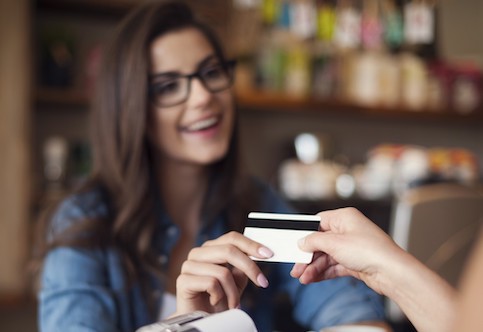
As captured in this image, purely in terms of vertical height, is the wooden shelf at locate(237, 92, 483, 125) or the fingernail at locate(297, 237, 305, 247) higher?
the fingernail at locate(297, 237, 305, 247)

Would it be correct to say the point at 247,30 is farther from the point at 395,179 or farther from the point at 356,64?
the point at 395,179

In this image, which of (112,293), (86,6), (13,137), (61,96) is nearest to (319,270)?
(112,293)

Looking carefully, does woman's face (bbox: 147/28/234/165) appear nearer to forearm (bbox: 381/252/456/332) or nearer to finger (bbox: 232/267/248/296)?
finger (bbox: 232/267/248/296)

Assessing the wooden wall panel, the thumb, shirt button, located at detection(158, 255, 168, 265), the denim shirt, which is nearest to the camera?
the thumb

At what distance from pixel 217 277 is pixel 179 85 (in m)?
0.52

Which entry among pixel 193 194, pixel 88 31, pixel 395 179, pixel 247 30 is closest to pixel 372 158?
pixel 395 179

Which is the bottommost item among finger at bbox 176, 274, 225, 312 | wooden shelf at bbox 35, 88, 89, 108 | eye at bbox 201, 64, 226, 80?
finger at bbox 176, 274, 225, 312

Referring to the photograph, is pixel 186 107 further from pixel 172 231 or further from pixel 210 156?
pixel 172 231

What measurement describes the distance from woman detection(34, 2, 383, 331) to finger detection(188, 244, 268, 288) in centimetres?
27

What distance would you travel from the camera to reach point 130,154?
1.14 m

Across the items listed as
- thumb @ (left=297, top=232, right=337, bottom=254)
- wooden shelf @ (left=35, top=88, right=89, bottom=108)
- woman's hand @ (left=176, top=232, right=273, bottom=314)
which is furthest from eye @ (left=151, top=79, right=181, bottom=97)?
wooden shelf @ (left=35, top=88, right=89, bottom=108)

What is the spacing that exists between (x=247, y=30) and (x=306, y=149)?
664 millimetres

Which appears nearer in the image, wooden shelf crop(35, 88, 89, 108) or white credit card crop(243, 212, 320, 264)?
white credit card crop(243, 212, 320, 264)

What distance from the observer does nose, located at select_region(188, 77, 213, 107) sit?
108 centimetres
